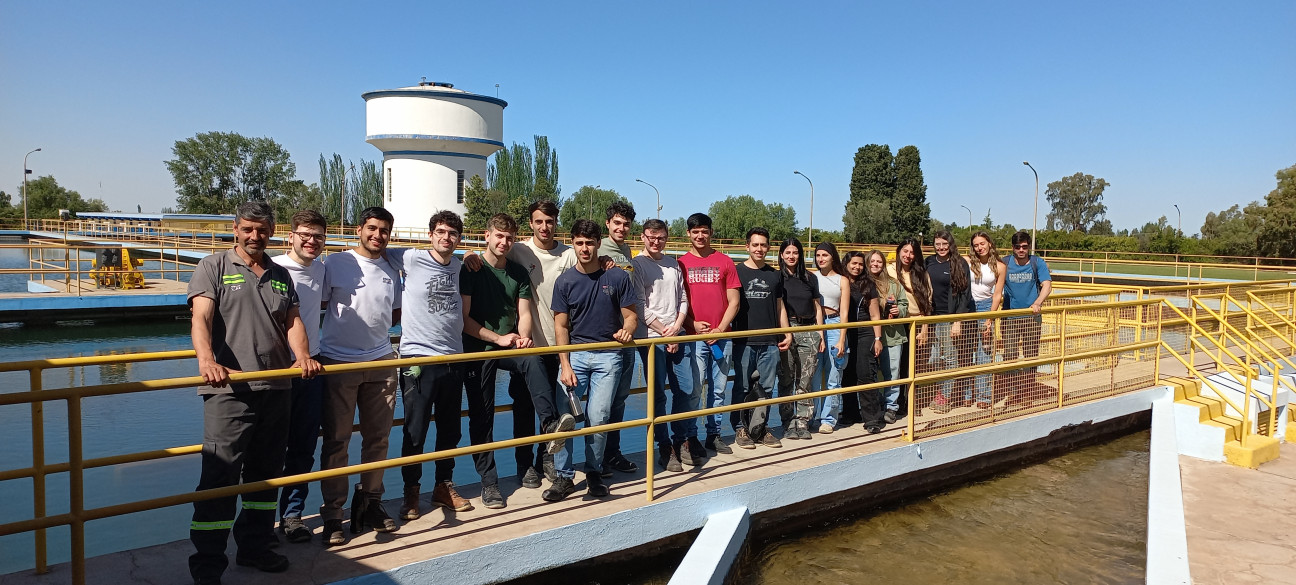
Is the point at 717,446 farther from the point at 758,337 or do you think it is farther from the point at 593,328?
the point at 593,328

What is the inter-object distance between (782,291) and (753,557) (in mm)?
1990

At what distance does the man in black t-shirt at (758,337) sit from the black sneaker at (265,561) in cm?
323

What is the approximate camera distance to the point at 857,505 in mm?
5762

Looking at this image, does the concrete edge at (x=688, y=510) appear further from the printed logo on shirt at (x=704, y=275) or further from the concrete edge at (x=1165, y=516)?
the printed logo on shirt at (x=704, y=275)

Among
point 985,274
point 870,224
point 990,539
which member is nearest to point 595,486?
point 990,539

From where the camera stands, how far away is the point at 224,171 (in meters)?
89.9

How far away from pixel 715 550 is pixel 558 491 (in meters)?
0.99

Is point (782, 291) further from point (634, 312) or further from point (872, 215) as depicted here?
point (872, 215)

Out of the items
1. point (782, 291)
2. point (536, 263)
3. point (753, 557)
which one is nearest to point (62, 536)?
point (536, 263)

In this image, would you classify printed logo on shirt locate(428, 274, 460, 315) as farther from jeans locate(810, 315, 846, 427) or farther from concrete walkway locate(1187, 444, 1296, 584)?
concrete walkway locate(1187, 444, 1296, 584)

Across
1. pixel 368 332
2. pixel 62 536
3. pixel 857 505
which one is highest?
pixel 368 332

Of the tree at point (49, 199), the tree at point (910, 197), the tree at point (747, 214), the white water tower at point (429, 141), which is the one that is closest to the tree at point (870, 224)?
the tree at point (910, 197)

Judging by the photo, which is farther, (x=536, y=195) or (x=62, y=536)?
(x=536, y=195)

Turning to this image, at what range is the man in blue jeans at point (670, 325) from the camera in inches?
205
